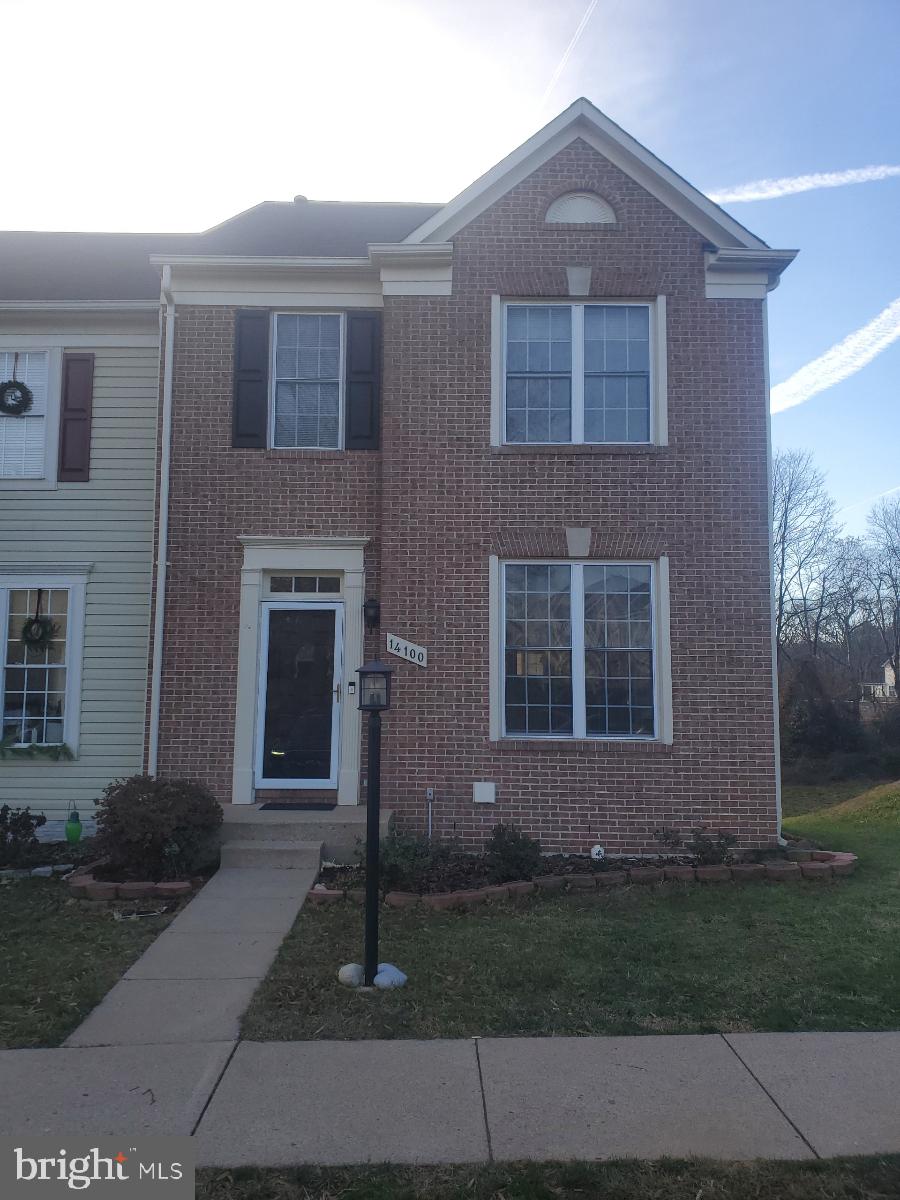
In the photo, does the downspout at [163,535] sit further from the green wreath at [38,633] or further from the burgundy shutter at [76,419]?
the green wreath at [38,633]

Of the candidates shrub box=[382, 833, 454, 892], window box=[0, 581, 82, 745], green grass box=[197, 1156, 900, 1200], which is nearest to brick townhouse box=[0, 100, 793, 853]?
shrub box=[382, 833, 454, 892]

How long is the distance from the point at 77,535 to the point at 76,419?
1379mm

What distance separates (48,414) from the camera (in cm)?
996

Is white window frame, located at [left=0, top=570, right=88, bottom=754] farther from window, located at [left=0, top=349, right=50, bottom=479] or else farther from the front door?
the front door

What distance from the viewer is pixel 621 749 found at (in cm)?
843

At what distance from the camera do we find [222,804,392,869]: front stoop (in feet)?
25.3

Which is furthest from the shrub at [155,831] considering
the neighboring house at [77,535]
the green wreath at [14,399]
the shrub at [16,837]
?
the green wreath at [14,399]

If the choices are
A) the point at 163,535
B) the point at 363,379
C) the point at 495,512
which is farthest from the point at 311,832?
the point at 363,379

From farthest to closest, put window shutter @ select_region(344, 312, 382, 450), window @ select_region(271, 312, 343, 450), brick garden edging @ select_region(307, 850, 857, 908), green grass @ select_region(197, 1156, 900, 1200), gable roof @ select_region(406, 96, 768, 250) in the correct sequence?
window @ select_region(271, 312, 343, 450)
window shutter @ select_region(344, 312, 382, 450)
gable roof @ select_region(406, 96, 768, 250)
brick garden edging @ select_region(307, 850, 857, 908)
green grass @ select_region(197, 1156, 900, 1200)

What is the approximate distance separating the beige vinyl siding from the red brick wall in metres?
0.97

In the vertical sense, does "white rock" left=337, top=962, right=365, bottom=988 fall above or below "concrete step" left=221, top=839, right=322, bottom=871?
below

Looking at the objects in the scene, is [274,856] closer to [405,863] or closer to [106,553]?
[405,863]

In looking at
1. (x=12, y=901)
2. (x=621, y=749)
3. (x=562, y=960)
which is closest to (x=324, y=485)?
(x=621, y=749)

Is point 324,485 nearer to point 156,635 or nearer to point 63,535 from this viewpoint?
point 156,635
